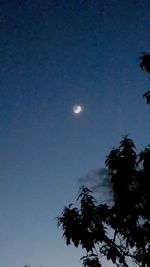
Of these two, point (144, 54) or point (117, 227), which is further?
point (117, 227)

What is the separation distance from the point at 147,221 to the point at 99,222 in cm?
457

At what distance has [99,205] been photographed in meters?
33.9

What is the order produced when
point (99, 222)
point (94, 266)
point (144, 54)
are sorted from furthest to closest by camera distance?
point (99, 222) < point (94, 266) < point (144, 54)

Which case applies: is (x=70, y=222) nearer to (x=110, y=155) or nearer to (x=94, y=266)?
(x=94, y=266)

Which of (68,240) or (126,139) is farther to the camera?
(126,139)

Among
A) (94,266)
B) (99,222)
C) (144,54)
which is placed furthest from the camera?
(99,222)

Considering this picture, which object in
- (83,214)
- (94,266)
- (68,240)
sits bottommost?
(94,266)

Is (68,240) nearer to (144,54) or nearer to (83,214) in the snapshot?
(83,214)

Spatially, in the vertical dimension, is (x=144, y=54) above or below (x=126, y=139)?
below

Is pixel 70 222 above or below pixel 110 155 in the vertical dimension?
below

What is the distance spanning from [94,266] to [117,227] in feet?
15.4

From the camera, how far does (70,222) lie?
31438 millimetres

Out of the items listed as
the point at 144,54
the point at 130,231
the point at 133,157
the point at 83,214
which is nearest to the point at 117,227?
the point at 130,231

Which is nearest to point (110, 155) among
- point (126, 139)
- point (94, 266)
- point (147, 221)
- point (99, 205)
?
point (126, 139)
